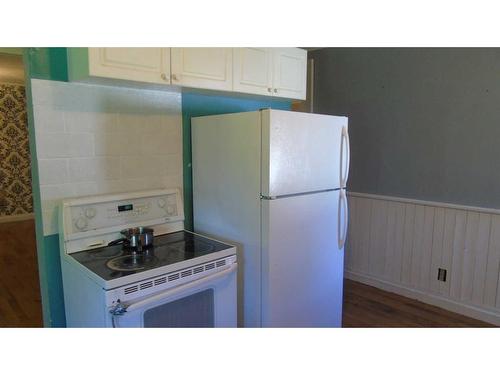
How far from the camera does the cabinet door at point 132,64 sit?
5.25ft

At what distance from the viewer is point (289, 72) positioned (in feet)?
8.00

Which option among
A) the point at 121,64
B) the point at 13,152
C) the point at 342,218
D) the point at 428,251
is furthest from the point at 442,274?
the point at 13,152

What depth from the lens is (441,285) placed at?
116 inches

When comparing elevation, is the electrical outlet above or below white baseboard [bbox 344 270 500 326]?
above

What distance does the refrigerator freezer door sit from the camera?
6.13 feet

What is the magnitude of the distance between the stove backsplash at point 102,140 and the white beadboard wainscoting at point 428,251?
195cm

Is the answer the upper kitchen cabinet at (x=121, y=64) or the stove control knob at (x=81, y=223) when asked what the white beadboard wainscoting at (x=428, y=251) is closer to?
the upper kitchen cabinet at (x=121, y=64)

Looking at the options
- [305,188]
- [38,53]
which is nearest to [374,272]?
[305,188]

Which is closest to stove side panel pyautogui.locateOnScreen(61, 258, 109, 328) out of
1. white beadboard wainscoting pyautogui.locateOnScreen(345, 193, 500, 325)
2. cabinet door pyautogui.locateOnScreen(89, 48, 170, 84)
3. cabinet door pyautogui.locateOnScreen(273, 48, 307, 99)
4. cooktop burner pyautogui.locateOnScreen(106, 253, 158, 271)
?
cooktop burner pyautogui.locateOnScreen(106, 253, 158, 271)

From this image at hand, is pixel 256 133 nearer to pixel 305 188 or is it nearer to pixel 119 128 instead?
pixel 305 188

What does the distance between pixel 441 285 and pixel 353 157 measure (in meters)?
1.32

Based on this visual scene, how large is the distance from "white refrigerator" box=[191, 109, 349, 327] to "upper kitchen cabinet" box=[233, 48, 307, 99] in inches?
11.9

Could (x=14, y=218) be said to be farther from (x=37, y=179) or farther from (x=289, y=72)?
(x=289, y=72)

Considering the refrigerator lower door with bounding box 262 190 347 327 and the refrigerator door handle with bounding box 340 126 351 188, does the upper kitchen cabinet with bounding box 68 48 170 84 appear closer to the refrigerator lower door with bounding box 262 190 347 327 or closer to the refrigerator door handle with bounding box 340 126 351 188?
the refrigerator lower door with bounding box 262 190 347 327
